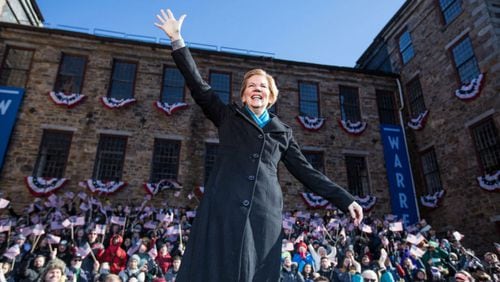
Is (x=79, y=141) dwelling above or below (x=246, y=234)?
above

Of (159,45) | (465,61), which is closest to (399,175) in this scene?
(465,61)

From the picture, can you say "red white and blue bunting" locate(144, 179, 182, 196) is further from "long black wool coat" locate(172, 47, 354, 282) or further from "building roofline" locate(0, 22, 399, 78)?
"long black wool coat" locate(172, 47, 354, 282)

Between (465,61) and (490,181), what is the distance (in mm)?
5316

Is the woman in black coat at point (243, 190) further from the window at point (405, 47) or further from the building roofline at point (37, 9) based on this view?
the building roofline at point (37, 9)

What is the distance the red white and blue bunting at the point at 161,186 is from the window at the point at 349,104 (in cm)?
912

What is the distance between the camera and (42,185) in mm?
12461

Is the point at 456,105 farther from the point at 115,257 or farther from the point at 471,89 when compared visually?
the point at 115,257

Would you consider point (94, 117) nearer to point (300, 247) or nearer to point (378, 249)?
point (300, 247)

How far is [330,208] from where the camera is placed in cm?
1459

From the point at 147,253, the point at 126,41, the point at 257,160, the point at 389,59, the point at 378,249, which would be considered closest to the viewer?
the point at 257,160

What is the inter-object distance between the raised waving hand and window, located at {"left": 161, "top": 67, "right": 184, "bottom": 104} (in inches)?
541

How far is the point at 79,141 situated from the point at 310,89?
1126 centimetres

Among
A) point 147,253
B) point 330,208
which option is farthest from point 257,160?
point 330,208

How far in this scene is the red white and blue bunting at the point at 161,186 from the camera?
43.6 ft
